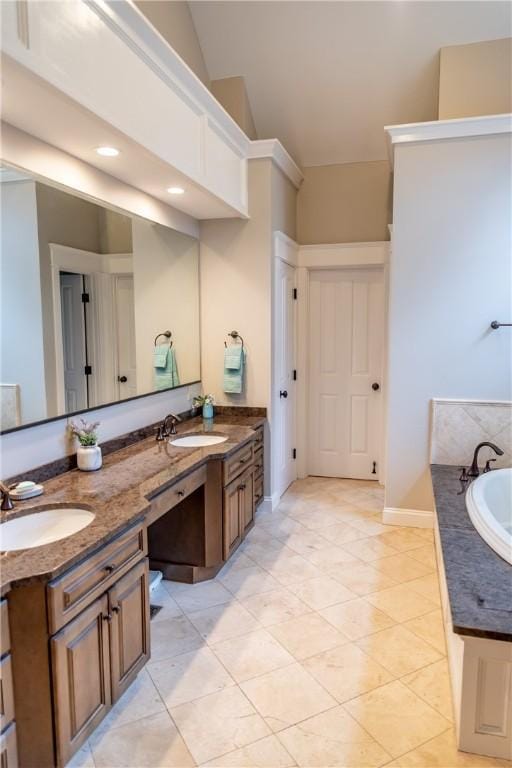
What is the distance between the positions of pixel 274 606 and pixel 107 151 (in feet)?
7.90

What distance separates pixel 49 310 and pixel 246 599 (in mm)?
1818

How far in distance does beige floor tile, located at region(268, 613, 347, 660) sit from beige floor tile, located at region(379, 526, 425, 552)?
1072mm

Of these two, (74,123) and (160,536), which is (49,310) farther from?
(160,536)

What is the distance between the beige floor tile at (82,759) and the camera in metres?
1.76

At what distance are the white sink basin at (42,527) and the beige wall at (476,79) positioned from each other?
11.5 ft

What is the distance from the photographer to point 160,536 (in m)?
3.07

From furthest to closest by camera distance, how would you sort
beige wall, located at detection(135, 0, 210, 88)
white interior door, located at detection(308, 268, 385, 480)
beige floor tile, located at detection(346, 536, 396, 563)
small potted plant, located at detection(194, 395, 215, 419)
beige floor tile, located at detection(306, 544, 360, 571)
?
1. white interior door, located at detection(308, 268, 385, 480)
2. small potted plant, located at detection(194, 395, 215, 419)
3. beige floor tile, located at detection(346, 536, 396, 563)
4. beige floor tile, located at detection(306, 544, 360, 571)
5. beige wall, located at detection(135, 0, 210, 88)

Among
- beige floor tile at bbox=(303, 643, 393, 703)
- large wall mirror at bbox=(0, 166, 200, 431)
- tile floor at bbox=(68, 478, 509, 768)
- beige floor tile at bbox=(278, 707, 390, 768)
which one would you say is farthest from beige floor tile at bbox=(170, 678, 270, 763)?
large wall mirror at bbox=(0, 166, 200, 431)

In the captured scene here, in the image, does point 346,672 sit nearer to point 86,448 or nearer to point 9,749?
point 9,749

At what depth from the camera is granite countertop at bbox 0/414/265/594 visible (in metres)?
1.56

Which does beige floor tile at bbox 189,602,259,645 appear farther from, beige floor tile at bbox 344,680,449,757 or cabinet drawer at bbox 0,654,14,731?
cabinet drawer at bbox 0,654,14,731

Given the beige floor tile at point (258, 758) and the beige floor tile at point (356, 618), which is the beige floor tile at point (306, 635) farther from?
the beige floor tile at point (258, 758)

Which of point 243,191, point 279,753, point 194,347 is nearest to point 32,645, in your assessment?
point 279,753

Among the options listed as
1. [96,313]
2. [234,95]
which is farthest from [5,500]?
[234,95]
